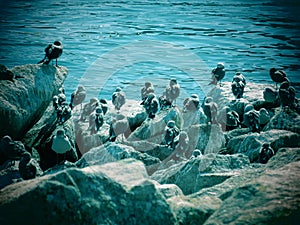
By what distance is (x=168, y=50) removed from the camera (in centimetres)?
2361

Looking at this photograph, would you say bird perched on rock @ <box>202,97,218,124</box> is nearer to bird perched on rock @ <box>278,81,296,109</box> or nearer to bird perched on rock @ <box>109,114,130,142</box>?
bird perched on rock @ <box>278,81,296,109</box>

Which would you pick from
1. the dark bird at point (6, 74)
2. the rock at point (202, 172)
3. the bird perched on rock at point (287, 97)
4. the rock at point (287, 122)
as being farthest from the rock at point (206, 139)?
the dark bird at point (6, 74)

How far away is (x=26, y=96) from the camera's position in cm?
1094

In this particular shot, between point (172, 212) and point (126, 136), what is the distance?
6.81m

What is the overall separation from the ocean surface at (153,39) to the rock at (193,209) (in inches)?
490

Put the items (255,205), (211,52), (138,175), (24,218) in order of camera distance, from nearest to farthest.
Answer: (24,218) < (255,205) < (138,175) < (211,52)

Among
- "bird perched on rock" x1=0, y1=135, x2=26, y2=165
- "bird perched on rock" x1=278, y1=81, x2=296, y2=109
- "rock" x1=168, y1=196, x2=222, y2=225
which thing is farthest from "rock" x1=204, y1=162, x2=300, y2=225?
"bird perched on rock" x1=278, y1=81, x2=296, y2=109

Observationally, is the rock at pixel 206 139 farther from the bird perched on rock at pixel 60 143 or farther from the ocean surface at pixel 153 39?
the ocean surface at pixel 153 39

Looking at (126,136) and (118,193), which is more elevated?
(118,193)

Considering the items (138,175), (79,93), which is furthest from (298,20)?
(138,175)

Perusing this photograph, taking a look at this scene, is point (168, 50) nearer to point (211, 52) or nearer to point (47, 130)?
point (211, 52)

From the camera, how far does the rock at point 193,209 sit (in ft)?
16.6

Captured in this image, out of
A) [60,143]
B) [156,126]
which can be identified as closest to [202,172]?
[60,143]

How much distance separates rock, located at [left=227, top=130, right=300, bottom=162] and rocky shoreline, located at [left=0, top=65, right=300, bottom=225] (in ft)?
0.07
